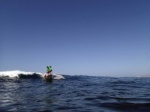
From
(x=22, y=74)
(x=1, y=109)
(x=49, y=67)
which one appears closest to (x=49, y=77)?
(x=49, y=67)

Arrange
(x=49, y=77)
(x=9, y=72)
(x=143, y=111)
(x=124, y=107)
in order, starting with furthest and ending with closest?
(x=9, y=72)
(x=49, y=77)
(x=124, y=107)
(x=143, y=111)

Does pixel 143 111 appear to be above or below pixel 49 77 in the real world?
below

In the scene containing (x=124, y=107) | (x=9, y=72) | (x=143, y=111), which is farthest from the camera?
(x=9, y=72)

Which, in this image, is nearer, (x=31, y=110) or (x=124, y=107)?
(x=31, y=110)

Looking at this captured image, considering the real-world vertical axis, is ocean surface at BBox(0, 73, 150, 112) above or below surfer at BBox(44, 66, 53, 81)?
below

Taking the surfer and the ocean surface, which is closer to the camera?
the ocean surface

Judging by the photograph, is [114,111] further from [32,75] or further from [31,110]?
[32,75]

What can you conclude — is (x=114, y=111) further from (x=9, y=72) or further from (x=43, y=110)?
(x=9, y=72)

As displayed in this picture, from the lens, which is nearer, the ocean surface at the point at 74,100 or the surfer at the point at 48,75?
the ocean surface at the point at 74,100

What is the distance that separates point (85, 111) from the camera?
10.3 m

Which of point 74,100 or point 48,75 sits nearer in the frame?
point 74,100

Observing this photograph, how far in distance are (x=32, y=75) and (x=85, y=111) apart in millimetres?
46288

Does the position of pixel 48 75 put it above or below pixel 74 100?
above

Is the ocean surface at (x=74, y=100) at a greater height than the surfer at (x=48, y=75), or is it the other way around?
the surfer at (x=48, y=75)
